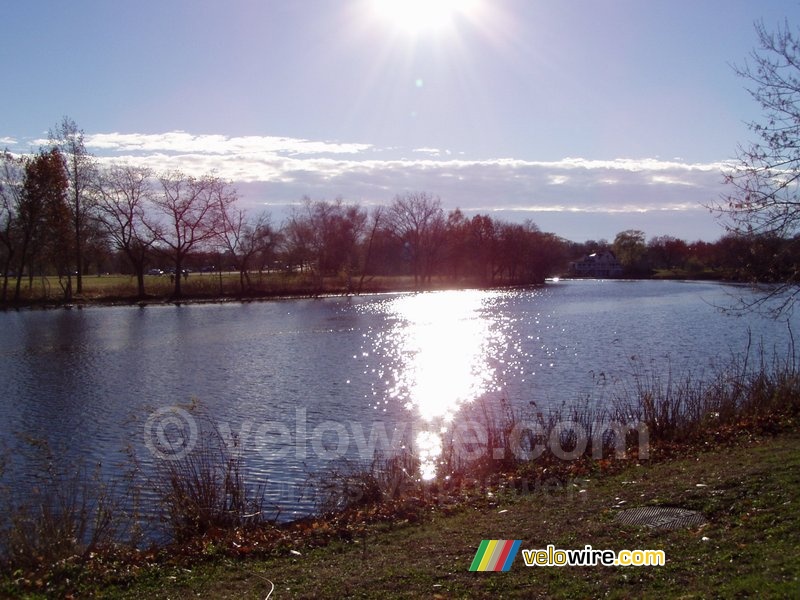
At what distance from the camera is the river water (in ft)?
50.5

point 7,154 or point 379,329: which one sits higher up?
point 7,154

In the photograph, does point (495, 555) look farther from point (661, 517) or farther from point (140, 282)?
point (140, 282)

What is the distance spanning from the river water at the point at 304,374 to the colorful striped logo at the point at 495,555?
4522 millimetres

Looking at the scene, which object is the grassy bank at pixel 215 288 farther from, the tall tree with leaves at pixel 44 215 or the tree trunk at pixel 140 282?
the tall tree with leaves at pixel 44 215

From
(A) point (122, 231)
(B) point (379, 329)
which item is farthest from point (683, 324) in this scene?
(A) point (122, 231)

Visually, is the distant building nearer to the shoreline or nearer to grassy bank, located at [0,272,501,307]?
the shoreline

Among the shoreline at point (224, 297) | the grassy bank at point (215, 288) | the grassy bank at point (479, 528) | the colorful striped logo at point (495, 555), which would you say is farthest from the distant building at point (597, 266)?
the colorful striped logo at point (495, 555)

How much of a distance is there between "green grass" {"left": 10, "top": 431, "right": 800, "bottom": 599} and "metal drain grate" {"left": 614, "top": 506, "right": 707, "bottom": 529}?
0.15m

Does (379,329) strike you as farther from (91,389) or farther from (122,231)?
(122,231)

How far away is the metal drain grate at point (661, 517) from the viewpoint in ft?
23.6

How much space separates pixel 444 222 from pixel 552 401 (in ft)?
279

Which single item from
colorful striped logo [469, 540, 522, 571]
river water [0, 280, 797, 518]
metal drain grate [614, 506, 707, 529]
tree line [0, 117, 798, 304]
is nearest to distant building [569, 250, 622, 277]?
tree line [0, 117, 798, 304]

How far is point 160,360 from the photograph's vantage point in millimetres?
30047

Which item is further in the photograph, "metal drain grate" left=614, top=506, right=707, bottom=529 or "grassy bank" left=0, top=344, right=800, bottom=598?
"metal drain grate" left=614, top=506, right=707, bottom=529
